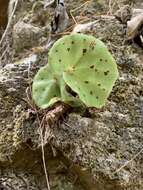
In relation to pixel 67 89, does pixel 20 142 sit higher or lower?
lower

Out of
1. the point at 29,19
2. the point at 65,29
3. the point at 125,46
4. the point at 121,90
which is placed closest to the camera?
the point at 121,90

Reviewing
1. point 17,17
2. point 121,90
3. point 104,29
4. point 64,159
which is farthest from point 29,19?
point 64,159

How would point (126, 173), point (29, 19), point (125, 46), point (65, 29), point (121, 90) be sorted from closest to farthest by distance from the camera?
point (126, 173) → point (121, 90) → point (125, 46) → point (65, 29) → point (29, 19)

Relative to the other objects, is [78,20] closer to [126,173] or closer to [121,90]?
[121,90]

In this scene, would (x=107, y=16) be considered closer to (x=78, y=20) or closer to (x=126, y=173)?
(x=78, y=20)

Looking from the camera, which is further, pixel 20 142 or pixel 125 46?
pixel 125 46

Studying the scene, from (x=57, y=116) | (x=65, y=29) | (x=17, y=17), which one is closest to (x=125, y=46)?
(x=65, y=29)
